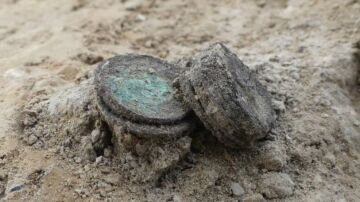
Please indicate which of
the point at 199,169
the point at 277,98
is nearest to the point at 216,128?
the point at 199,169

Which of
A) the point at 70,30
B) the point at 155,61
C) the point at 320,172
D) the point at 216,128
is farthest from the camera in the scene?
the point at 70,30

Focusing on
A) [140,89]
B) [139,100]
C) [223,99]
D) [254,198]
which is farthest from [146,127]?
[254,198]

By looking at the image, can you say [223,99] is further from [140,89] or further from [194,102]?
[140,89]

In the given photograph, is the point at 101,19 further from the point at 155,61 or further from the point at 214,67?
the point at 214,67

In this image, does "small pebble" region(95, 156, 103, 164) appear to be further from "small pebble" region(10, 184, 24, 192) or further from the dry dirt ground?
"small pebble" region(10, 184, 24, 192)

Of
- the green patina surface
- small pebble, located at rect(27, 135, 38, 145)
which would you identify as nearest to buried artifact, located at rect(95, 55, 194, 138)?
the green patina surface

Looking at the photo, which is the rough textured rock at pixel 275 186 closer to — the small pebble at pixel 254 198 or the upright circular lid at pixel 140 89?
the small pebble at pixel 254 198

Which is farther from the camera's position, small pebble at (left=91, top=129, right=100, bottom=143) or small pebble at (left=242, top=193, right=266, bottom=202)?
small pebble at (left=91, top=129, right=100, bottom=143)
